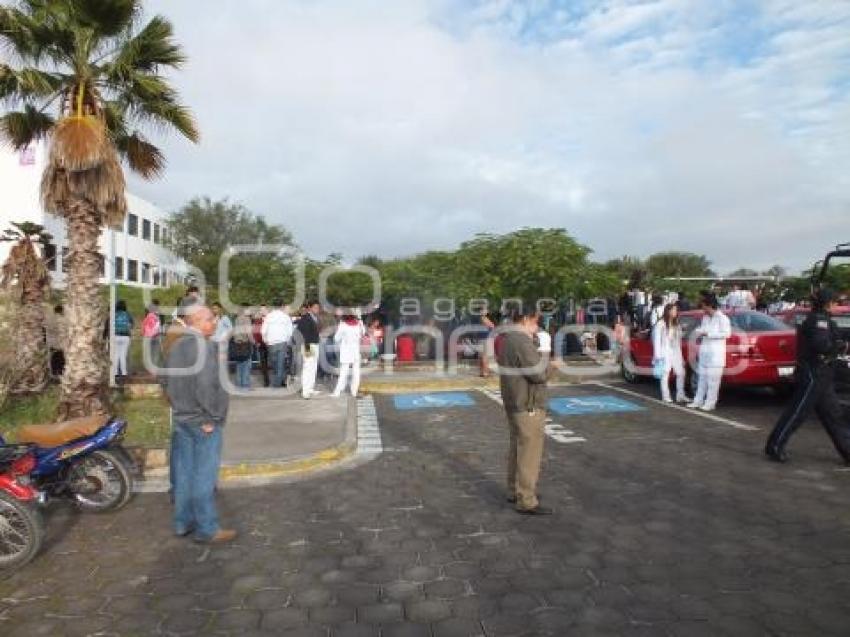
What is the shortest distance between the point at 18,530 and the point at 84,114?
7.22 meters

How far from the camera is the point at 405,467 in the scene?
7.84m

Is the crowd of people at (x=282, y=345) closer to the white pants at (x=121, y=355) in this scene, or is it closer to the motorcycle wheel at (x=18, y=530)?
the white pants at (x=121, y=355)

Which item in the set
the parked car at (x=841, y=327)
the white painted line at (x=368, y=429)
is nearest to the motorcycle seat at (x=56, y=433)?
the white painted line at (x=368, y=429)

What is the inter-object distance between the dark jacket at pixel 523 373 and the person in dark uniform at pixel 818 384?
3118mm

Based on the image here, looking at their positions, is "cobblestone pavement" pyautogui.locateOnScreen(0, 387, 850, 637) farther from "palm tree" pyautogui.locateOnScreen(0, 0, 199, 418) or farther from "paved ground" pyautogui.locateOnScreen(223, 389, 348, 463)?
"palm tree" pyautogui.locateOnScreen(0, 0, 199, 418)

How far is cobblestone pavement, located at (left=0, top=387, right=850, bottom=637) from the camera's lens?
4.04 meters

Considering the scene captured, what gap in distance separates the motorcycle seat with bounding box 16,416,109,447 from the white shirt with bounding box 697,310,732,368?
8459 mm

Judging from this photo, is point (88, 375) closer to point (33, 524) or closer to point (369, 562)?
point (33, 524)

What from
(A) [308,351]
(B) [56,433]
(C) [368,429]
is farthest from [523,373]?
(A) [308,351]

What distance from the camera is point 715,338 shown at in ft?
34.4

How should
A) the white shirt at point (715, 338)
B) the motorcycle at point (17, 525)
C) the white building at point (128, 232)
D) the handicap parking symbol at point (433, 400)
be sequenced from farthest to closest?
the white building at point (128, 232) → the handicap parking symbol at point (433, 400) → the white shirt at point (715, 338) → the motorcycle at point (17, 525)

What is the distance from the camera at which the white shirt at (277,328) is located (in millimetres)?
13641

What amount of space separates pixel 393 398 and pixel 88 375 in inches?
225

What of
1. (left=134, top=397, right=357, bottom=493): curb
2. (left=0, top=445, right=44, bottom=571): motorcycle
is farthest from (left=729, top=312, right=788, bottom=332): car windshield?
(left=0, top=445, right=44, bottom=571): motorcycle
